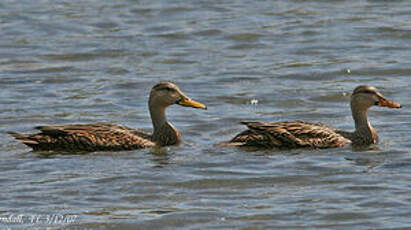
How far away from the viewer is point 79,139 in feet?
48.6

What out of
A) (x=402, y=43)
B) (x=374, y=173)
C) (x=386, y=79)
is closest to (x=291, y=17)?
(x=402, y=43)

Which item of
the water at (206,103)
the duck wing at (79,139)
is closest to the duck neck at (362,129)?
the water at (206,103)

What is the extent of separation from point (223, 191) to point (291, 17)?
13235mm

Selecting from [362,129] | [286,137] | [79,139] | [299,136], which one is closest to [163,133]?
[79,139]

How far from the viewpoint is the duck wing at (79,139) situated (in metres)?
14.8

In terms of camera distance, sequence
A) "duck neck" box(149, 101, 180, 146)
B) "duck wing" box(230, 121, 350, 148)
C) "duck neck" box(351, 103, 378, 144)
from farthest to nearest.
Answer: "duck neck" box(149, 101, 180, 146)
"duck neck" box(351, 103, 378, 144)
"duck wing" box(230, 121, 350, 148)

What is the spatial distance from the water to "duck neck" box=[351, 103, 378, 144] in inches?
8.2

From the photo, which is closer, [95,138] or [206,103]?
[95,138]

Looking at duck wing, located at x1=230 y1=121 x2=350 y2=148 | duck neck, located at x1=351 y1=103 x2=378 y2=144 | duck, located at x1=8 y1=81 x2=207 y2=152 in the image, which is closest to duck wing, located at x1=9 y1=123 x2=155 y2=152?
duck, located at x1=8 y1=81 x2=207 y2=152

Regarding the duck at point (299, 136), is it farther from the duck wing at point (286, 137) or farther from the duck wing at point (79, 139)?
the duck wing at point (79, 139)

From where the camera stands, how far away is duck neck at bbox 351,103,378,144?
49.5 feet

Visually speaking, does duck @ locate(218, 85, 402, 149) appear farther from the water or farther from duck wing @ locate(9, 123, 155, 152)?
duck wing @ locate(9, 123, 155, 152)

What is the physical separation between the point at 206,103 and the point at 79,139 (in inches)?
143

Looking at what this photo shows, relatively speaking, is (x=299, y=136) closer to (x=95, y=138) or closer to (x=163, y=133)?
(x=163, y=133)
